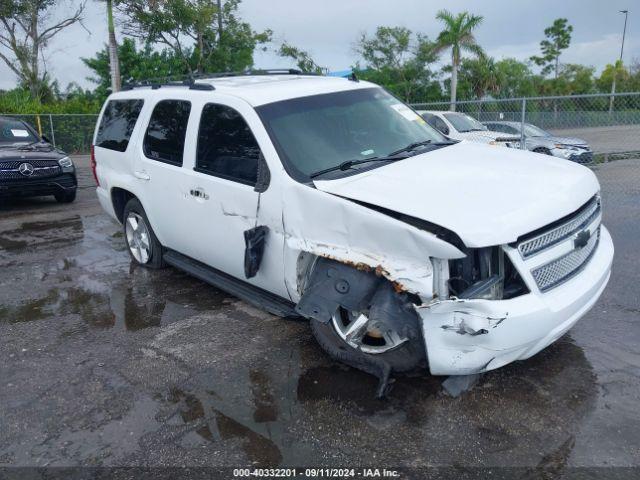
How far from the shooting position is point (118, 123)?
6.14 metres

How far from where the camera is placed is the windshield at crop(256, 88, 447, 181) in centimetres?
402

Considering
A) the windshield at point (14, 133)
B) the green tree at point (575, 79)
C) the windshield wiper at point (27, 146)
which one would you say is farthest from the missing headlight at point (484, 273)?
the green tree at point (575, 79)

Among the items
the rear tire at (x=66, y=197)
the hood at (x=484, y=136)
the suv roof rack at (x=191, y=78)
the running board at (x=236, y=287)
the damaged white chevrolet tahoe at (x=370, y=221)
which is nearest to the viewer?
the damaged white chevrolet tahoe at (x=370, y=221)

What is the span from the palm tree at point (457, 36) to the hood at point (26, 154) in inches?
941

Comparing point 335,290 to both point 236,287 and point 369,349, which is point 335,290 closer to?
point 369,349

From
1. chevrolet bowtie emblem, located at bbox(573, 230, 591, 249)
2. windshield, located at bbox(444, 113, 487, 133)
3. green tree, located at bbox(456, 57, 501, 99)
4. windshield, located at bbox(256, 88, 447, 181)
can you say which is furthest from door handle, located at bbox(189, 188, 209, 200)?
green tree, located at bbox(456, 57, 501, 99)

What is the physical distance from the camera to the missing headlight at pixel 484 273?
3.05 m

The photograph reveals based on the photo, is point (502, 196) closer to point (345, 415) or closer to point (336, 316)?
point (336, 316)

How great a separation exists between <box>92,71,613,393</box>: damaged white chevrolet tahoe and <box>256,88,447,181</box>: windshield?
0.05ft

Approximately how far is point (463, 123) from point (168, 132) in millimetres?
9224

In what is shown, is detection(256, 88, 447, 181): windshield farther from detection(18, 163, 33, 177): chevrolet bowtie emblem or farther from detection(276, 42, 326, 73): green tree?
detection(276, 42, 326, 73): green tree

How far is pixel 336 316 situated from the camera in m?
3.73

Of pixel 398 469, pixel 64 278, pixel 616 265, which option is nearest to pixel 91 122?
pixel 64 278

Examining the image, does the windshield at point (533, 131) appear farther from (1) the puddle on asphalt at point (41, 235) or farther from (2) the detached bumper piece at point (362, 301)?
(2) the detached bumper piece at point (362, 301)
